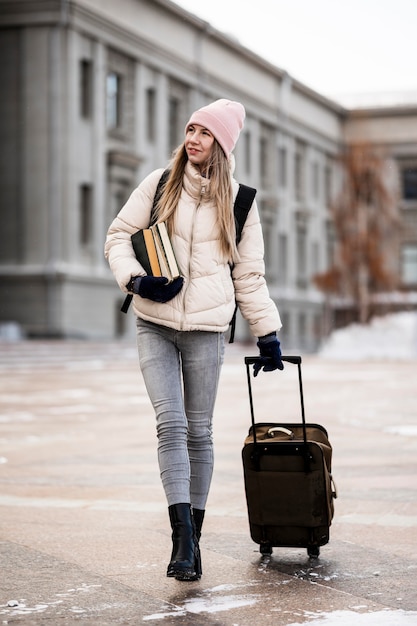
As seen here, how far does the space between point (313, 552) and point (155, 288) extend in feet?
4.49

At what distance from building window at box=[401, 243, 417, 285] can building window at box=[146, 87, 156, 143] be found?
25.2 m

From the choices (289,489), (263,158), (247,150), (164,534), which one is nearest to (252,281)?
(289,489)

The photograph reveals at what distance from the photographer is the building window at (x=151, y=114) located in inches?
1889

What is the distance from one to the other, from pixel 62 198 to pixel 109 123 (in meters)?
5.31

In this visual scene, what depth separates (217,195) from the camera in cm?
524

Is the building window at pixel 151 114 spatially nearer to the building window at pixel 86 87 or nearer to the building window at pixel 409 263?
the building window at pixel 86 87

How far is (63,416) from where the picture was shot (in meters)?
13.2

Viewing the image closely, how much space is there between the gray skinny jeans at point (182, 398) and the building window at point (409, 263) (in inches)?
2547

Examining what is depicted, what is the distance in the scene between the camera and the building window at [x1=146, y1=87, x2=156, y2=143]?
47969 millimetres

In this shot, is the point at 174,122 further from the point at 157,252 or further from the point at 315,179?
the point at 157,252

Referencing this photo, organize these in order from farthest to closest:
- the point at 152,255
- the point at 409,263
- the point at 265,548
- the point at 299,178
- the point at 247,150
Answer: the point at 409,263, the point at 299,178, the point at 247,150, the point at 265,548, the point at 152,255

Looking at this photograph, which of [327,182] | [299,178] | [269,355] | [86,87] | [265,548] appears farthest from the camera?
[327,182]

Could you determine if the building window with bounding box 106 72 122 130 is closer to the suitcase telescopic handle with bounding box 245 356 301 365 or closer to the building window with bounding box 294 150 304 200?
the building window with bounding box 294 150 304 200

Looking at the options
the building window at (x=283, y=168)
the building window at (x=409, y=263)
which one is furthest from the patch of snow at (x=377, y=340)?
the building window at (x=409, y=263)
